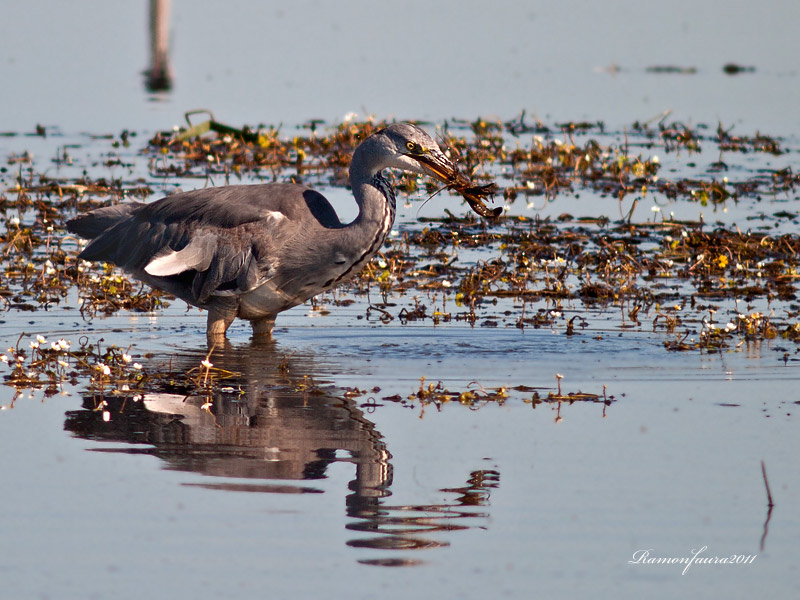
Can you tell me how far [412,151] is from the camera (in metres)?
8.39

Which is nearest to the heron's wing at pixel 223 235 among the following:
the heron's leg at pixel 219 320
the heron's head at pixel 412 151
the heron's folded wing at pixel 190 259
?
the heron's folded wing at pixel 190 259

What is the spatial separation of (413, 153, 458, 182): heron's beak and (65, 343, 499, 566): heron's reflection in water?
1.49 m

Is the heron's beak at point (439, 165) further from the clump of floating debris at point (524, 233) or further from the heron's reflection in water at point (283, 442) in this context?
the heron's reflection in water at point (283, 442)

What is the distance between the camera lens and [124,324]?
9.08 meters

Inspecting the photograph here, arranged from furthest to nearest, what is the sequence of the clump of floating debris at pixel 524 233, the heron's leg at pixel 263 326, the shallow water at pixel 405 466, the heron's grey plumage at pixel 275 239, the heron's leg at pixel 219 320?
the clump of floating debris at pixel 524 233, the heron's leg at pixel 263 326, the heron's leg at pixel 219 320, the heron's grey plumage at pixel 275 239, the shallow water at pixel 405 466

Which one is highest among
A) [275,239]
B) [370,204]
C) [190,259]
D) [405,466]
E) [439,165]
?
[439,165]

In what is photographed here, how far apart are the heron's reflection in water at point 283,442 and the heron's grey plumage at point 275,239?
0.74 metres

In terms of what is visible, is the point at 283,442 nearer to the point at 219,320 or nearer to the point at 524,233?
the point at 219,320

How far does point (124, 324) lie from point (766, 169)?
26.0 feet

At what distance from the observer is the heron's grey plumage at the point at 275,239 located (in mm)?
8305

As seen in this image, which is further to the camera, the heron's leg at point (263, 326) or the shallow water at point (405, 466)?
the heron's leg at point (263, 326)

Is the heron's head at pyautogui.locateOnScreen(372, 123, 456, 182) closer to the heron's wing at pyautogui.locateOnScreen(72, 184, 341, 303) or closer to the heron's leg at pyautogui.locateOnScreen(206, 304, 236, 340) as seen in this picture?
the heron's wing at pyautogui.locateOnScreen(72, 184, 341, 303)

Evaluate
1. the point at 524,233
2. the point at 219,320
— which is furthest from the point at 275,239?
the point at 524,233

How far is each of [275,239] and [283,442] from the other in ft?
7.36
